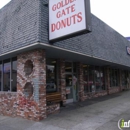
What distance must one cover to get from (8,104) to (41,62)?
11.6 feet

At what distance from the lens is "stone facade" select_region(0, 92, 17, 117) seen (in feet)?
28.4

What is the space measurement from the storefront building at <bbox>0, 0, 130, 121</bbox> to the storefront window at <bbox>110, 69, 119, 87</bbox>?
314cm

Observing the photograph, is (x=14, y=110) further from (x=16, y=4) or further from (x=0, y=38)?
(x=16, y=4)

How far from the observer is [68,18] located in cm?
681

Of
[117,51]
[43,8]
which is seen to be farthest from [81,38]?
[117,51]

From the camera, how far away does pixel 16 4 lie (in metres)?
9.73

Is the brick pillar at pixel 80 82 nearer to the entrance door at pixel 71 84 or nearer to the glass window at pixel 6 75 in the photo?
the entrance door at pixel 71 84

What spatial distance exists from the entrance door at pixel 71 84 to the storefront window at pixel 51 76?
136 centimetres

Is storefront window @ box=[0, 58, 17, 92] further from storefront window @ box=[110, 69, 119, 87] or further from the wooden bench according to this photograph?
storefront window @ box=[110, 69, 119, 87]

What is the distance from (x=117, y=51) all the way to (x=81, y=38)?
22.2 feet

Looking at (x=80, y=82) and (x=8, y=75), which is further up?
(x=8, y=75)
